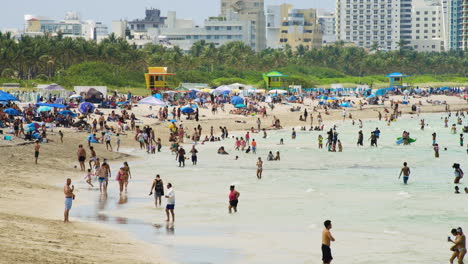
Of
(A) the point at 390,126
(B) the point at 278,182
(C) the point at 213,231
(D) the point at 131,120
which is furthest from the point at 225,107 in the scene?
(C) the point at 213,231

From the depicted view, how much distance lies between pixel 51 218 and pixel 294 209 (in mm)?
8132

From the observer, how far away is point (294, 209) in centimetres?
2469

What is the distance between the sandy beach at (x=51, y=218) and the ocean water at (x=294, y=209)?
93cm

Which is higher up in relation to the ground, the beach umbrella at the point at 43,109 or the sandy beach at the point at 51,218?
the beach umbrella at the point at 43,109

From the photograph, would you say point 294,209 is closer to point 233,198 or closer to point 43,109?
point 233,198

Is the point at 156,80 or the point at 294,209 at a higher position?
the point at 156,80

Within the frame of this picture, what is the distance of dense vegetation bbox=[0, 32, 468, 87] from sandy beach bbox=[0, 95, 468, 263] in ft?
149

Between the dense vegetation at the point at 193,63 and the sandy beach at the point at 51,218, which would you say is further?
the dense vegetation at the point at 193,63

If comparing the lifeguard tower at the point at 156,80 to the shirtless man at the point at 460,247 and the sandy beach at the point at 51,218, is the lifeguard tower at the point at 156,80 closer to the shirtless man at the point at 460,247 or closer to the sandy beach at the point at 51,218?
the sandy beach at the point at 51,218

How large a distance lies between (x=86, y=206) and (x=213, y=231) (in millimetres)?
5303

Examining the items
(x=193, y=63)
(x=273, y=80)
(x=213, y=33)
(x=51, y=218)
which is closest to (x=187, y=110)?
(x=273, y=80)

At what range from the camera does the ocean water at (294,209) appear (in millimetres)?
18688

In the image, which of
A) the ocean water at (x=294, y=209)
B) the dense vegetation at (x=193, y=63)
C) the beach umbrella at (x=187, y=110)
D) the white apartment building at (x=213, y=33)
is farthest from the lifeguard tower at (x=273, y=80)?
the white apartment building at (x=213, y=33)

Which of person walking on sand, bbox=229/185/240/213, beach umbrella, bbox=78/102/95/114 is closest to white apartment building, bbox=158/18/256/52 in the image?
beach umbrella, bbox=78/102/95/114
